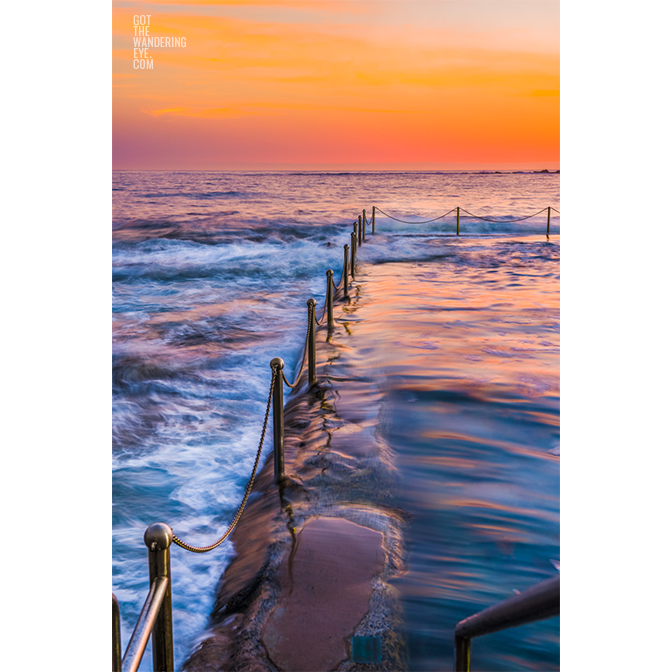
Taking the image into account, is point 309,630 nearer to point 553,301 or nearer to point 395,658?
point 395,658

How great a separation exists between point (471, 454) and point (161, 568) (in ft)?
10.4

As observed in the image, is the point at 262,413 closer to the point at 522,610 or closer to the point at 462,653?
the point at 462,653

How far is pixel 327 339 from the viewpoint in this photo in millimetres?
8266

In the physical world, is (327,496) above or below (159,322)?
below

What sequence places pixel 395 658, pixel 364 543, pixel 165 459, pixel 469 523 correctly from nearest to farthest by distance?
pixel 395 658 → pixel 364 543 → pixel 469 523 → pixel 165 459

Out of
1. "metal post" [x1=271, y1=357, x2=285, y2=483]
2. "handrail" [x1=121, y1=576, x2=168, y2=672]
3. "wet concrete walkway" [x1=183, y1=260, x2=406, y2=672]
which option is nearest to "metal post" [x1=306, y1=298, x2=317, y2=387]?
"wet concrete walkway" [x1=183, y1=260, x2=406, y2=672]

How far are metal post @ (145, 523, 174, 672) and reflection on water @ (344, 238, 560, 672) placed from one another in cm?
111

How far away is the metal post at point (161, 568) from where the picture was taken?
6.51 feet

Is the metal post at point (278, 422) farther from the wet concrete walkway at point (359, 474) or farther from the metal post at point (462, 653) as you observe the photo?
the metal post at point (462, 653)

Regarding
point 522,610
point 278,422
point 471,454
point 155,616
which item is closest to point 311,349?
point 278,422

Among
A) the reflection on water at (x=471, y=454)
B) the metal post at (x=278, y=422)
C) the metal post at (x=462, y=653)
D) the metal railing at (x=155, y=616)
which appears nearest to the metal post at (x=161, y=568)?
the metal railing at (x=155, y=616)

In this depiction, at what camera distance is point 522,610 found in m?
1.29
